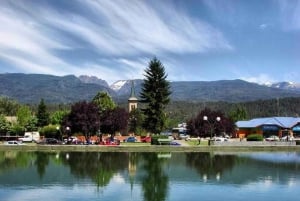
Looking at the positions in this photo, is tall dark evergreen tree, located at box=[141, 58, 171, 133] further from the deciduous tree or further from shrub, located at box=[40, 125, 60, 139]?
shrub, located at box=[40, 125, 60, 139]

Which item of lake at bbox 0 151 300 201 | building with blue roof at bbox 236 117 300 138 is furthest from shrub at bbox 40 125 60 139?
building with blue roof at bbox 236 117 300 138

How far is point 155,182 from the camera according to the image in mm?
32750

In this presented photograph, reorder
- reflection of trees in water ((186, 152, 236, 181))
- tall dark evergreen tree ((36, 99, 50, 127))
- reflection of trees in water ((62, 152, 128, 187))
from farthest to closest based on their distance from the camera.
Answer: tall dark evergreen tree ((36, 99, 50, 127))
reflection of trees in water ((186, 152, 236, 181))
reflection of trees in water ((62, 152, 128, 187))

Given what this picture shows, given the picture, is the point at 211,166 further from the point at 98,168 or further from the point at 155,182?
the point at 155,182

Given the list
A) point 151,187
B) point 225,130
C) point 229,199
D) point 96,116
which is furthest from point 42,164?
point 225,130

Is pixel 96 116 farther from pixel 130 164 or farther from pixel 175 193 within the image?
pixel 175 193

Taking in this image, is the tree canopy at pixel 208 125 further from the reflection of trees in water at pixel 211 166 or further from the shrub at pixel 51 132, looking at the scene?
the reflection of trees in water at pixel 211 166

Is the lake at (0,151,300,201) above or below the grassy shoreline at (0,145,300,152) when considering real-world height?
below

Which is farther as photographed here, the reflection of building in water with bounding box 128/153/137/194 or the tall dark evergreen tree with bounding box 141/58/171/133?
the tall dark evergreen tree with bounding box 141/58/171/133

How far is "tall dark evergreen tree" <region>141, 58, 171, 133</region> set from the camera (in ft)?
279

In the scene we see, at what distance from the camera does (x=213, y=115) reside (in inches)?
3391

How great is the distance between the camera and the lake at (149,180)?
26.6 metres

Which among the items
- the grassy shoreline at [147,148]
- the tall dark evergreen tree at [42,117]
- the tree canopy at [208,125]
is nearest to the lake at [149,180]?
the grassy shoreline at [147,148]

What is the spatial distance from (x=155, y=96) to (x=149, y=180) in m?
53.2
